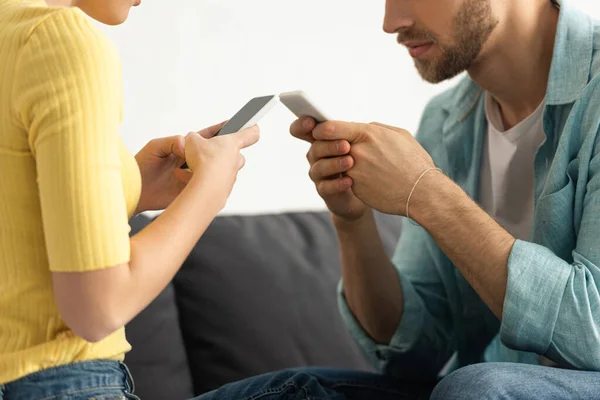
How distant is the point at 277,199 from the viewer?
201cm

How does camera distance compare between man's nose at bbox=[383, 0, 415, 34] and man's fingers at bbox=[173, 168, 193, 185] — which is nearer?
man's fingers at bbox=[173, 168, 193, 185]

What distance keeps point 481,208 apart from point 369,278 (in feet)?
0.94

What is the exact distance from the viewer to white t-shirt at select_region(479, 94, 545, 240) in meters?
1.41

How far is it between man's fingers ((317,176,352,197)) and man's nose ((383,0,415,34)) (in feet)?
1.10

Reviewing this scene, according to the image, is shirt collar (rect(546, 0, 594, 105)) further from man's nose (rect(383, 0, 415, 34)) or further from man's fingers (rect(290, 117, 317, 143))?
man's fingers (rect(290, 117, 317, 143))

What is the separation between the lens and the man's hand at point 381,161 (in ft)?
3.89

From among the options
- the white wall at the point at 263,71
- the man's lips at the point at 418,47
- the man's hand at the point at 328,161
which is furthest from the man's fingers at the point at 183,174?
the white wall at the point at 263,71

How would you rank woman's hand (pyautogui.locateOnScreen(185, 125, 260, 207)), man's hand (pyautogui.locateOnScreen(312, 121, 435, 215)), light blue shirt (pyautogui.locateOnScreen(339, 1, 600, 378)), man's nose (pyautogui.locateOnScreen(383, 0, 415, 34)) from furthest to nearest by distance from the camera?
man's nose (pyautogui.locateOnScreen(383, 0, 415, 34)), man's hand (pyautogui.locateOnScreen(312, 121, 435, 215)), light blue shirt (pyautogui.locateOnScreen(339, 1, 600, 378)), woman's hand (pyautogui.locateOnScreen(185, 125, 260, 207))

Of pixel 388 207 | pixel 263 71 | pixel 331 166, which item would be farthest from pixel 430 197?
pixel 263 71

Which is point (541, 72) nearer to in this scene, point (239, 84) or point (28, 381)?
point (239, 84)

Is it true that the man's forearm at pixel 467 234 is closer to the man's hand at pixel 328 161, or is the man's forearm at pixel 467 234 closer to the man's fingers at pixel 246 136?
the man's hand at pixel 328 161

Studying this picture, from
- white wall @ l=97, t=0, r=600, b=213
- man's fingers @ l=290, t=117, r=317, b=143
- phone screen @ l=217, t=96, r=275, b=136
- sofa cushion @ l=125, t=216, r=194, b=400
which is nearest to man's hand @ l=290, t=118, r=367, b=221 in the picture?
man's fingers @ l=290, t=117, r=317, b=143

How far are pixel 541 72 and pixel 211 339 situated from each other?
0.82 metres

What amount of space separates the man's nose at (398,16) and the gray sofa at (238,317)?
553 mm
